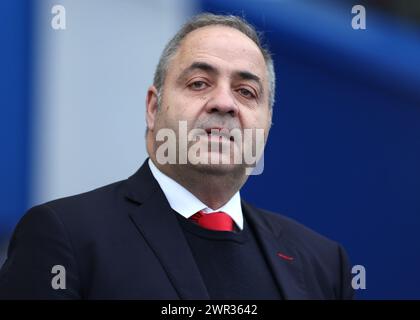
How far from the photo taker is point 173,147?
2.44m

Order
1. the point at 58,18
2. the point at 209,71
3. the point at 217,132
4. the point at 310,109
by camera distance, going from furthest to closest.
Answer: the point at 310,109
the point at 58,18
the point at 209,71
the point at 217,132

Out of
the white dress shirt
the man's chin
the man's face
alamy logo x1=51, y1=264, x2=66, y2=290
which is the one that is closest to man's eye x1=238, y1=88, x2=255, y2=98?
the man's face

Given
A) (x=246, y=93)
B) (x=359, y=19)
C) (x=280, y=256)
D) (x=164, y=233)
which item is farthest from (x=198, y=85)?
(x=359, y=19)

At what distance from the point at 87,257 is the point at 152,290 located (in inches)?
9.0

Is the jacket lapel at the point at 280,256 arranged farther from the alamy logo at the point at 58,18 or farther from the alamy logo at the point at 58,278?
the alamy logo at the point at 58,18

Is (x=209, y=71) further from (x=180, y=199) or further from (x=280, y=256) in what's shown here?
(x=280, y=256)

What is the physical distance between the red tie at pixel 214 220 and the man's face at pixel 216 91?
0.17 meters

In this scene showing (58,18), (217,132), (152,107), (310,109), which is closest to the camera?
(217,132)

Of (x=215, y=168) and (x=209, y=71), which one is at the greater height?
(x=209, y=71)

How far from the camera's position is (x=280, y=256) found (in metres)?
2.45

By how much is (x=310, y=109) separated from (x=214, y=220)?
1600 millimetres

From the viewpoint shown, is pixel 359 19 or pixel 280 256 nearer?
pixel 280 256

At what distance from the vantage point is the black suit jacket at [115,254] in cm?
207
